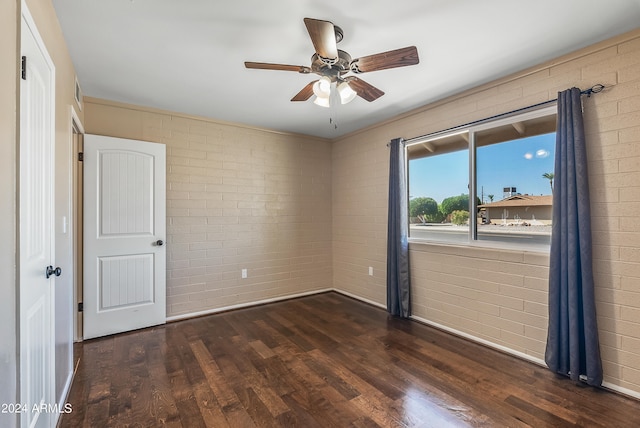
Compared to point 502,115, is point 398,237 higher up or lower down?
lower down

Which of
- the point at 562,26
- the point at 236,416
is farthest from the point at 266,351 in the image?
the point at 562,26

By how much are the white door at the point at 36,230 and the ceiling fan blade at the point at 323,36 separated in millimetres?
1236

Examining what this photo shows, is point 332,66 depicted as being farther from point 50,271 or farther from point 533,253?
point 533,253

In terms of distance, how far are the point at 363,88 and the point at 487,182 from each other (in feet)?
5.36

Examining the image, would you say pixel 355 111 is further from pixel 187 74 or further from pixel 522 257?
pixel 522 257

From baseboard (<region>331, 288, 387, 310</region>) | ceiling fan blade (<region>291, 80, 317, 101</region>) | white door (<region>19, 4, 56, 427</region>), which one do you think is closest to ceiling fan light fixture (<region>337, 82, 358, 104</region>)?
ceiling fan blade (<region>291, 80, 317, 101</region>)

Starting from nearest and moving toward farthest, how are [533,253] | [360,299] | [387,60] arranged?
[387,60] < [533,253] < [360,299]

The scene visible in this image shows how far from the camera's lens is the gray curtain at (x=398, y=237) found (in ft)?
11.7

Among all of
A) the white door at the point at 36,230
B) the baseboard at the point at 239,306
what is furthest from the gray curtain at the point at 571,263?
the white door at the point at 36,230

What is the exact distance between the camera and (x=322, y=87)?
218cm

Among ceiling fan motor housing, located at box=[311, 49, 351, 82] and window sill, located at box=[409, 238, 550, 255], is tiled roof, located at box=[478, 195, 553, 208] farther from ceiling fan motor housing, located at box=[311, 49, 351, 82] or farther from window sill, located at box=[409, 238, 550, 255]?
ceiling fan motor housing, located at box=[311, 49, 351, 82]

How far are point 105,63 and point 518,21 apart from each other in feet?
10.0

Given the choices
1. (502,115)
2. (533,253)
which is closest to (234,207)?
(502,115)

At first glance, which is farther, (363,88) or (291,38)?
(363,88)
